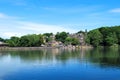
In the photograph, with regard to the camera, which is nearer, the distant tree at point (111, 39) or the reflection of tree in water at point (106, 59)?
the reflection of tree in water at point (106, 59)

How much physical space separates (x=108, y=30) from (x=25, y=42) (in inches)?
1343

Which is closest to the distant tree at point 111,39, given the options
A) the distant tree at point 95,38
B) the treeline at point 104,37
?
the treeline at point 104,37

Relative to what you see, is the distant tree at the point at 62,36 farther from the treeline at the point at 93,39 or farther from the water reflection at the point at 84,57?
the water reflection at the point at 84,57

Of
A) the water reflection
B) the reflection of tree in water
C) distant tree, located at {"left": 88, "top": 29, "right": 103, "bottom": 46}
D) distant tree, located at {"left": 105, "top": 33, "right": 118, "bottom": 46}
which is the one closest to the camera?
the reflection of tree in water

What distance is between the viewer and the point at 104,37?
373 ft

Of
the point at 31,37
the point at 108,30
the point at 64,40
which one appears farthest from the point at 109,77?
the point at 64,40

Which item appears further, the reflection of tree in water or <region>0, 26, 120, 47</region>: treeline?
<region>0, 26, 120, 47</region>: treeline

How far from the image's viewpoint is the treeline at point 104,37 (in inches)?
4286

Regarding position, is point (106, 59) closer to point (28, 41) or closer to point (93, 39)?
point (93, 39)

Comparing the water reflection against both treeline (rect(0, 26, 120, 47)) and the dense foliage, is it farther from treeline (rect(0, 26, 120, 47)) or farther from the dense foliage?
treeline (rect(0, 26, 120, 47))

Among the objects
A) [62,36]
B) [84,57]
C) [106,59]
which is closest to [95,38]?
[62,36]

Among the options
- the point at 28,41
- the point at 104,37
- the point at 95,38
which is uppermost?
the point at 104,37

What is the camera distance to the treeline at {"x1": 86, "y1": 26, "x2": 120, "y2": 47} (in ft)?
357

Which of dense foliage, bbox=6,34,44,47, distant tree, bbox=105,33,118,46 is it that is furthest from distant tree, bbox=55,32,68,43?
distant tree, bbox=105,33,118,46
